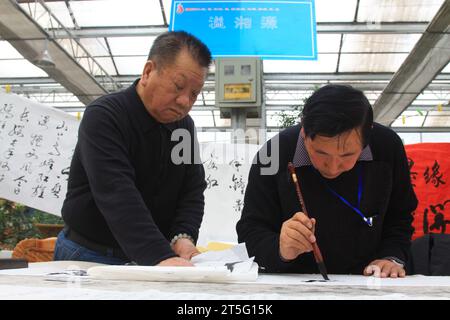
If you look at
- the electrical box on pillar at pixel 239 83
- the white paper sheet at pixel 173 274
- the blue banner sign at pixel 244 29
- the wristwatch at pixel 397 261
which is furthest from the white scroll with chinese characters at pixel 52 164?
the white paper sheet at pixel 173 274

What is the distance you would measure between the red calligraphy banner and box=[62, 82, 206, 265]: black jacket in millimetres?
1152

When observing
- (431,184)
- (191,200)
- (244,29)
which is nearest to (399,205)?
(191,200)

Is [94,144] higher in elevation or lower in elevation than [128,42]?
lower

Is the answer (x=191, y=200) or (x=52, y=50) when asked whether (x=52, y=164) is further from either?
(x=52, y=50)

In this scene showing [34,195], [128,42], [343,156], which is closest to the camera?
[343,156]

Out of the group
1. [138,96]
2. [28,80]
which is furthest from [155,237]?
[28,80]

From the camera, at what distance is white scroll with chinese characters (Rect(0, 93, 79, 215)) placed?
97.0 inches

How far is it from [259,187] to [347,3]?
4.96 m

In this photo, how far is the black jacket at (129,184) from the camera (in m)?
1.07

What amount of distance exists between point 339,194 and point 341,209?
4 centimetres

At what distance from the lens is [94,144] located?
1.20 metres

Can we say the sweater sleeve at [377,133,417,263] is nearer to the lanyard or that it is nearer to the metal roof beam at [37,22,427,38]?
the lanyard
